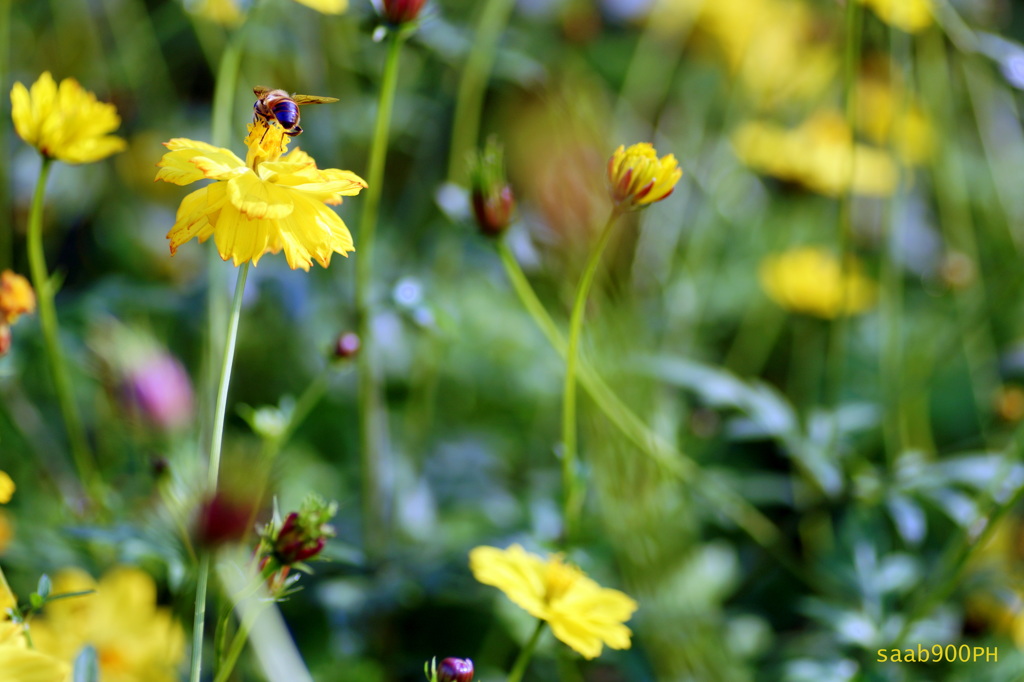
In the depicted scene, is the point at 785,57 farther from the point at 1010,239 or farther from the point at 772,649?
the point at 772,649

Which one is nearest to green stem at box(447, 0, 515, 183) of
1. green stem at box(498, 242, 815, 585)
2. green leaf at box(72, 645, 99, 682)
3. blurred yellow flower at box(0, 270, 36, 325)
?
green stem at box(498, 242, 815, 585)

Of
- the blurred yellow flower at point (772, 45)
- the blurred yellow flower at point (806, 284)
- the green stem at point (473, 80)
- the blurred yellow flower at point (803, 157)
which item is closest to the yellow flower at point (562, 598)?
the green stem at point (473, 80)

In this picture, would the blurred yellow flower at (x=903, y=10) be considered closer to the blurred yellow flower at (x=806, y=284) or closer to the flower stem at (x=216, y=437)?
the blurred yellow flower at (x=806, y=284)

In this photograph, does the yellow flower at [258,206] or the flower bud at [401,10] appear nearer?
the yellow flower at [258,206]

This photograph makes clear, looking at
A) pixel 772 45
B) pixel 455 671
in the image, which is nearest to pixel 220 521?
pixel 455 671

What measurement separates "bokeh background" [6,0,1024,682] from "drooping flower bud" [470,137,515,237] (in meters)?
0.02

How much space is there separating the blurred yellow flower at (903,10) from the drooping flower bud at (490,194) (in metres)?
0.41

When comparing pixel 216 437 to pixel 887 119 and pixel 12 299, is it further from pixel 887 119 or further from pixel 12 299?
pixel 887 119

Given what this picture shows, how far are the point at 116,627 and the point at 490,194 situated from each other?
44 cm

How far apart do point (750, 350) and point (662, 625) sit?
503mm

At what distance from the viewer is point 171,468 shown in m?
0.49

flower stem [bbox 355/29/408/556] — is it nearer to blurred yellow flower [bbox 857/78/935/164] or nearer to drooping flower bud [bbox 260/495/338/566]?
drooping flower bud [bbox 260/495/338/566]

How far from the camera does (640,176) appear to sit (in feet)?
1.46

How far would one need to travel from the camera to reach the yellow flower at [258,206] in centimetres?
34
